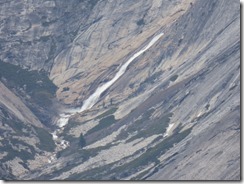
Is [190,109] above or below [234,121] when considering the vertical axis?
above

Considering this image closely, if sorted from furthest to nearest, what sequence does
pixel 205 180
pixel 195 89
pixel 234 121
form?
pixel 195 89 → pixel 234 121 → pixel 205 180

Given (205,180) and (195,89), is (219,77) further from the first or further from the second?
(205,180)

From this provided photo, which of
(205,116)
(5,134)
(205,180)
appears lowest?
(205,180)

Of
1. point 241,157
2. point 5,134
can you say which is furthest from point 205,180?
point 5,134

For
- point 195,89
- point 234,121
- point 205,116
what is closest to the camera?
point 234,121

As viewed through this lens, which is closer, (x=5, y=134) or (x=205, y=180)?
(x=205, y=180)

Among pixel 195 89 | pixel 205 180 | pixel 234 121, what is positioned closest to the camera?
pixel 205 180

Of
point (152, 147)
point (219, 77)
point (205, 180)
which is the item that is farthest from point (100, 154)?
point (205, 180)

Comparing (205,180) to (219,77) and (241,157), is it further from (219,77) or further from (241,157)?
(219,77)

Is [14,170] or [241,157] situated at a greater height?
[14,170]
